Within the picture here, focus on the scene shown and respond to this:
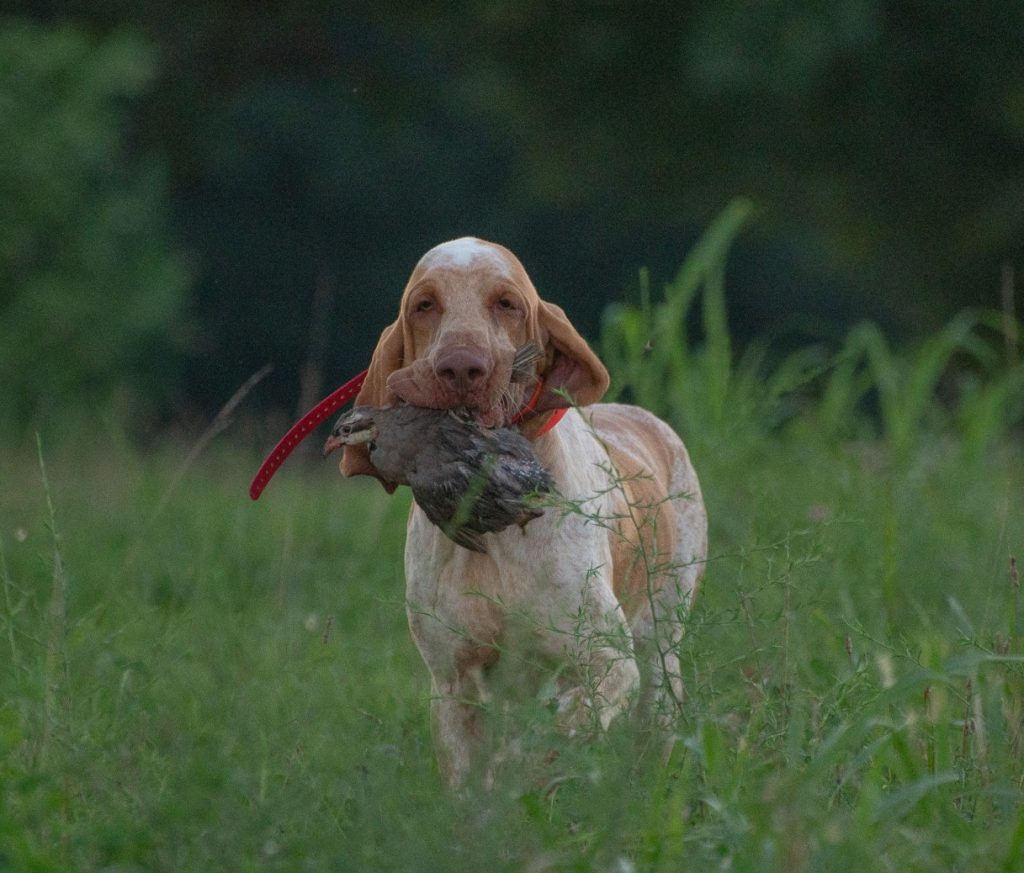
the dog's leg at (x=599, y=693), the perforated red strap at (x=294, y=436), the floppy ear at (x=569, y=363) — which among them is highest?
the floppy ear at (x=569, y=363)

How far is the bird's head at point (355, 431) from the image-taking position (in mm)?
3453

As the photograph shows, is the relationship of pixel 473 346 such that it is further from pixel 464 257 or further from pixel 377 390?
pixel 377 390

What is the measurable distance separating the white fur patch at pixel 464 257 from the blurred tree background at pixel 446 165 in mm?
10343

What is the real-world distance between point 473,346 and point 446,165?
15922 millimetres

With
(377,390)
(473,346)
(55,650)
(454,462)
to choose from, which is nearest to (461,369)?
(473,346)

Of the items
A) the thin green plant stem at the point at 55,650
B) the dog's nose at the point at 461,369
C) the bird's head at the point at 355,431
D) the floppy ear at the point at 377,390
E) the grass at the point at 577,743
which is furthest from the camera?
the floppy ear at the point at 377,390

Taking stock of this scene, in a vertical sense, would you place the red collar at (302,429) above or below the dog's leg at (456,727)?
above

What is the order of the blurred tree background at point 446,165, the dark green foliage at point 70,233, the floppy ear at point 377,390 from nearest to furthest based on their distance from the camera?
1. the floppy ear at point 377,390
2. the dark green foliage at point 70,233
3. the blurred tree background at point 446,165

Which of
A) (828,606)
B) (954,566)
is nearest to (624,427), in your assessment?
(828,606)

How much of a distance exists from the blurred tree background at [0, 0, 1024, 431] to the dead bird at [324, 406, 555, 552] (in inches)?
413

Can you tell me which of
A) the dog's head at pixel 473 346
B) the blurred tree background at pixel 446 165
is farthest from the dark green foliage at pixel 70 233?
the dog's head at pixel 473 346

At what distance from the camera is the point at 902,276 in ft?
57.1

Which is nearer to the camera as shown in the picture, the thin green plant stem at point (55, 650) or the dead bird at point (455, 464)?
the thin green plant stem at point (55, 650)

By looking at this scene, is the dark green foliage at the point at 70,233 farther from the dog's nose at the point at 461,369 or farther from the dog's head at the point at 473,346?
the dog's nose at the point at 461,369
